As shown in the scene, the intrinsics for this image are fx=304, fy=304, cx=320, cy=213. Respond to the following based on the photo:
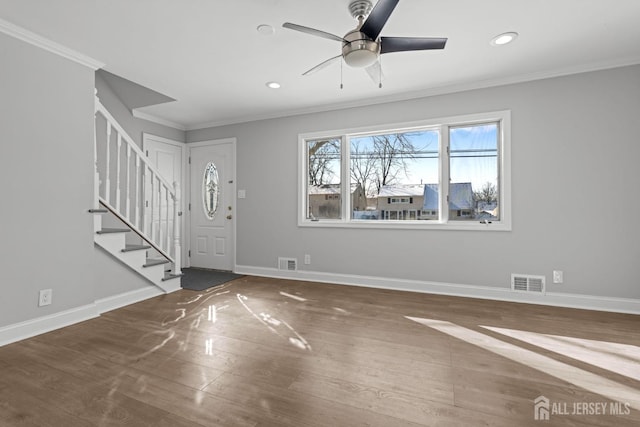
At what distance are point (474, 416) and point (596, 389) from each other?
0.87 meters

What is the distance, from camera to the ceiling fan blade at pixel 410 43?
2.13 m

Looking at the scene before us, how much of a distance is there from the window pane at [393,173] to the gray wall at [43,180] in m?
3.14

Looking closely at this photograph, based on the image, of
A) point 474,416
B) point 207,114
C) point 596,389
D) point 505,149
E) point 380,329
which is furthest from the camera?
point 207,114

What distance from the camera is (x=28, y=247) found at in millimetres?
2520

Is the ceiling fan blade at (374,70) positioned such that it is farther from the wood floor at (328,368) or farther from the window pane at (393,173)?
the wood floor at (328,368)

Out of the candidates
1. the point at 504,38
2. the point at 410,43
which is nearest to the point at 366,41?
the point at 410,43

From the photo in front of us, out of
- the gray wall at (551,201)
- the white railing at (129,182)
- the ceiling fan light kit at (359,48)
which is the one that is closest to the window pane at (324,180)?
the gray wall at (551,201)

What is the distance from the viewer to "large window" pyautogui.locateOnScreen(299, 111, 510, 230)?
3678 mm

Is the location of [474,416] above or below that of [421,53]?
below

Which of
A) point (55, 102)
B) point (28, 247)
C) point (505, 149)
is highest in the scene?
point (55, 102)

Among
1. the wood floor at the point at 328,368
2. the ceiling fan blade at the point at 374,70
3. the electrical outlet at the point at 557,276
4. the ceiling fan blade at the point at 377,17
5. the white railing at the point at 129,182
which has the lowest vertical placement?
the wood floor at the point at 328,368

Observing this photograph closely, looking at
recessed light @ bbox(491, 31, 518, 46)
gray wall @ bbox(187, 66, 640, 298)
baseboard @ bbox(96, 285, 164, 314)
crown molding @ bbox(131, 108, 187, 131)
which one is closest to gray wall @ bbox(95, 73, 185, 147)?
crown molding @ bbox(131, 108, 187, 131)

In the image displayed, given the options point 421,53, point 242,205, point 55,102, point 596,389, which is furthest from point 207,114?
point 596,389

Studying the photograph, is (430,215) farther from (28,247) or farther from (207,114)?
(28,247)
